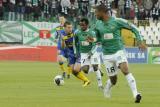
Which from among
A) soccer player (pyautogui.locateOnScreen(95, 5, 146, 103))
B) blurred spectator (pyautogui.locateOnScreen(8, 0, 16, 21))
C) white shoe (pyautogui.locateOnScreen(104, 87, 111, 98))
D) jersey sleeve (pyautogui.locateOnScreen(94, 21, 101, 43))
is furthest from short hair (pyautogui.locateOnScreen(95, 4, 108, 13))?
blurred spectator (pyautogui.locateOnScreen(8, 0, 16, 21))

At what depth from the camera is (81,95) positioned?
17625 mm

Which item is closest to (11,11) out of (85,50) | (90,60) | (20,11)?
(20,11)

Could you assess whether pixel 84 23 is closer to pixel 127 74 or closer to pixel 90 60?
pixel 90 60

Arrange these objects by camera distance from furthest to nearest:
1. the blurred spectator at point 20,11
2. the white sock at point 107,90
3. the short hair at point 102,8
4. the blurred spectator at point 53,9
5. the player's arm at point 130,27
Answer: the blurred spectator at point 53,9
the blurred spectator at point 20,11
the white sock at point 107,90
the short hair at point 102,8
the player's arm at point 130,27

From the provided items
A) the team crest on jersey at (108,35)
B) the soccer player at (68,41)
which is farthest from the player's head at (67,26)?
the team crest on jersey at (108,35)

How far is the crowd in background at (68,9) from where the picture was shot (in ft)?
137

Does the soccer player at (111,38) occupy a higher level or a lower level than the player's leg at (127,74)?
higher

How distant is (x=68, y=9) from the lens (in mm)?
43875

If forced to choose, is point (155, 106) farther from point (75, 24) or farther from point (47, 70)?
point (75, 24)

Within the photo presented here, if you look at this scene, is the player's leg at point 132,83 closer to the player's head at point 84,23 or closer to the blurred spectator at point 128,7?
the player's head at point 84,23

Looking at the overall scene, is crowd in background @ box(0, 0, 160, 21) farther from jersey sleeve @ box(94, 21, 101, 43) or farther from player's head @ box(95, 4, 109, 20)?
player's head @ box(95, 4, 109, 20)

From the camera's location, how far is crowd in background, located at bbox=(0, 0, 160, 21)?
41.9m

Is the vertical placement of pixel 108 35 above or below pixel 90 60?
above

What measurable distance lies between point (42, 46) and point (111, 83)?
23.6m
